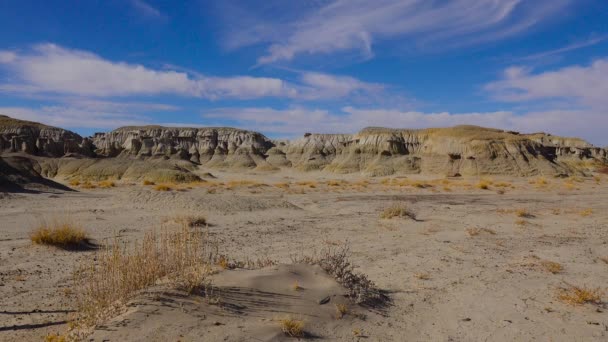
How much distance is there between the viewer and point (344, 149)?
371 feet

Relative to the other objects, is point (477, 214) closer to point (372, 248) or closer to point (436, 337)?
point (372, 248)

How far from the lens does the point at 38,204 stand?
64.6ft

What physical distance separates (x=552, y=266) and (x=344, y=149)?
103853mm

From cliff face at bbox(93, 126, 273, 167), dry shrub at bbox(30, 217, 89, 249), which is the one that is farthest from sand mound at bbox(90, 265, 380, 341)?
cliff face at bbox(93, 126, 273, 167)

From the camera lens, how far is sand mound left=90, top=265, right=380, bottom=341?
4.95 metres

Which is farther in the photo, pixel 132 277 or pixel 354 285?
pixel 354 285

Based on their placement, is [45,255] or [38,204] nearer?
[45,255]

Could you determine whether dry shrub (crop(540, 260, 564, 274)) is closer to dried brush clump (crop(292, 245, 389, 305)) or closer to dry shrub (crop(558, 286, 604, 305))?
dry shrub (crop(558, 286, 604, 305))

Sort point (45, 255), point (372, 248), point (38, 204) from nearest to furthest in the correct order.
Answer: point (45, 255) → point (372, 248) → point (38, 204)

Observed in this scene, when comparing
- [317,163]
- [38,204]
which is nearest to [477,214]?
[38,204]

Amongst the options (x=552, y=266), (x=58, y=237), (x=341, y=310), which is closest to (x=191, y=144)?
(x=58, y=237)

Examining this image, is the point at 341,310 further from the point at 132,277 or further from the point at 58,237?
the point at 58,237

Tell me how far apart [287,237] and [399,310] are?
687 cm

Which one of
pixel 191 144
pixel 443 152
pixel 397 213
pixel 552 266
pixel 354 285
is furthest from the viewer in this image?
pixel 191 144
